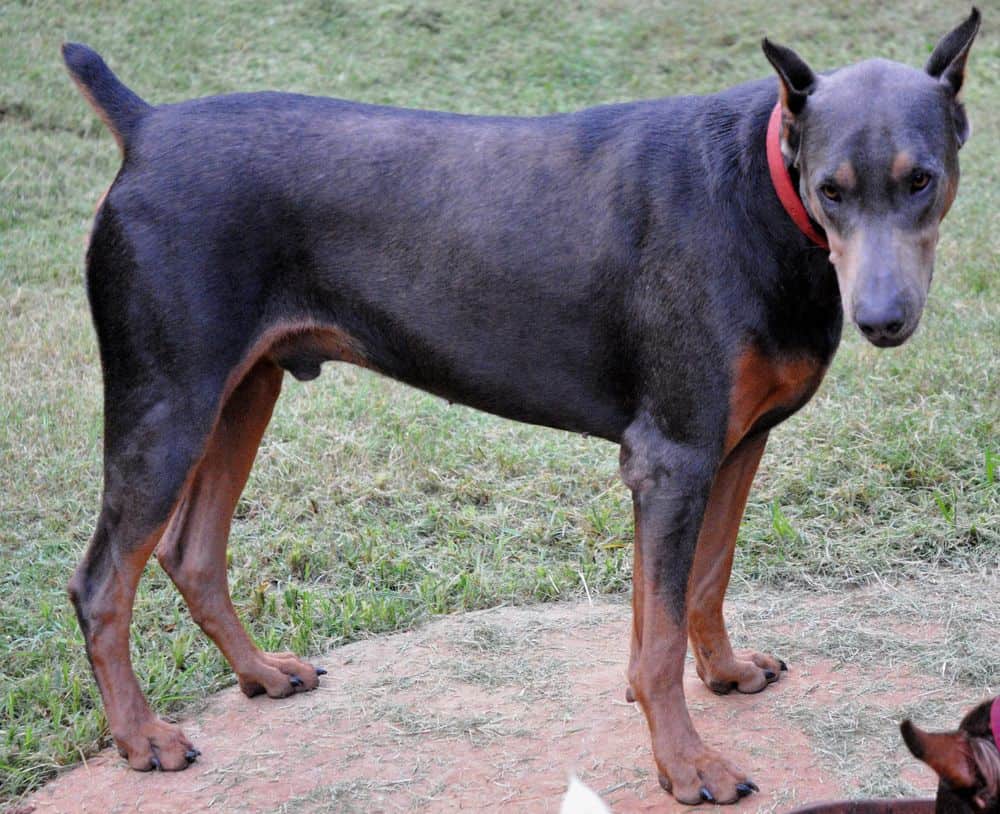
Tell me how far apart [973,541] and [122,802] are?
3.49 metres

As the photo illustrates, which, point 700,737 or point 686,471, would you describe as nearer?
point 686,471

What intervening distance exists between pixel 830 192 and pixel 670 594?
1.21 metres

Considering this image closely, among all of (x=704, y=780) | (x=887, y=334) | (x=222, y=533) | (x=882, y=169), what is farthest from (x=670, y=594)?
(x=222, y=533)

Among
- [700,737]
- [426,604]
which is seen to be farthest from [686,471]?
[426,604]

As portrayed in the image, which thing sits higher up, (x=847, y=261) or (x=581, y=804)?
(x=847, y=261)

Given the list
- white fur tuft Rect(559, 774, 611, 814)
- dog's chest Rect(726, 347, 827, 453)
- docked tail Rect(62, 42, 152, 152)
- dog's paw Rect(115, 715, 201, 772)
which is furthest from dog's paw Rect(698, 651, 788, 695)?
docked tail Rect(62, 42, 152, 152)

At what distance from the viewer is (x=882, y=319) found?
2.98m

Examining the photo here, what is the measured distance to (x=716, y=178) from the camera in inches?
137

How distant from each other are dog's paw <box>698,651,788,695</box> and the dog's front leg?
53 cm

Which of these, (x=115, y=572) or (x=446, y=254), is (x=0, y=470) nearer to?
(x=115, y=572)

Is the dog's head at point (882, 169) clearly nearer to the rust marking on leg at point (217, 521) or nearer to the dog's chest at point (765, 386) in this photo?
the dog's chest at point (765, 386)

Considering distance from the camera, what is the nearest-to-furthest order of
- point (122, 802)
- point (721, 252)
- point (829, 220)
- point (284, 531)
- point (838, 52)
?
point (829, 220), point (721, 252), point (122, 802), point (284, 531), point (838, 52)

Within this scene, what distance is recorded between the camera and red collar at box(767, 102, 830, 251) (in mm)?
3326

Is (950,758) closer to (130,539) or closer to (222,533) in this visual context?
(130,539)
